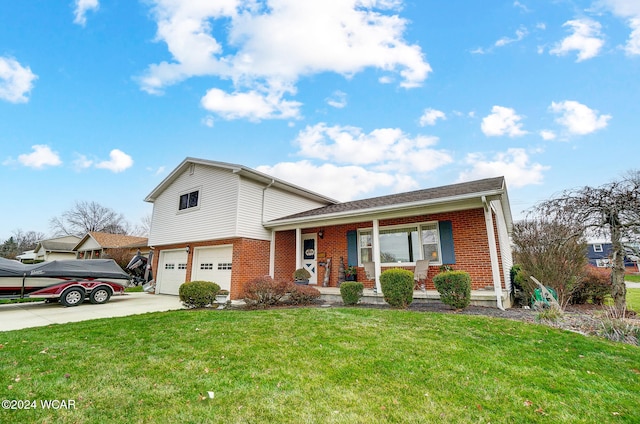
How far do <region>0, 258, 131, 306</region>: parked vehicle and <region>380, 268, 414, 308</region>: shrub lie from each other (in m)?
9.62

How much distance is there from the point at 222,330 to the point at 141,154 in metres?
14.1

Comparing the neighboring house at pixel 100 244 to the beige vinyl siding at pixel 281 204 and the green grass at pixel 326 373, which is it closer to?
the beige vinyl siding at pixel 281 204

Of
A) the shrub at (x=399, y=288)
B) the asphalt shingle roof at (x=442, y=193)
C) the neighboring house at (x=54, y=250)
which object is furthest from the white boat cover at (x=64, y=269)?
the neighboring house at (x=54, y=250)

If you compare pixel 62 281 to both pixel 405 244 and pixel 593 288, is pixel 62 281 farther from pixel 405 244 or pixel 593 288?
pixel 593 288

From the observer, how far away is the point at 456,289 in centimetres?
675

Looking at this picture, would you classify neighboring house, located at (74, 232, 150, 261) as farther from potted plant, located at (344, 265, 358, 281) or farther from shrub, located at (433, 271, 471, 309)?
shrub, located at (433, 271, 471, 309)

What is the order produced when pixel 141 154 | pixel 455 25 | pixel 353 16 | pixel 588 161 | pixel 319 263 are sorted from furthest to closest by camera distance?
pixel 141 154 < pixel 319 263 < pixel 588 161 < pixel 455 25 < pixel 353 16

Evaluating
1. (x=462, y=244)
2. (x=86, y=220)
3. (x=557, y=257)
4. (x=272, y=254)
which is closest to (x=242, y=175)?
(x=272, y=254)

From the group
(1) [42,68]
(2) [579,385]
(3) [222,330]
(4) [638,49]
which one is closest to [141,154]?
(1) [42,68]

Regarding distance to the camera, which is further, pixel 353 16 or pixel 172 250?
pixel 172 250

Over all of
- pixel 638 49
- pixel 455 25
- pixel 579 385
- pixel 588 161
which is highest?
pixel 455 25

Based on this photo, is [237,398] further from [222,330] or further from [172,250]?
[172,250]

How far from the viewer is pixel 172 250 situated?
14.0m

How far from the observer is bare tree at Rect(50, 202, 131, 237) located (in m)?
42.9
